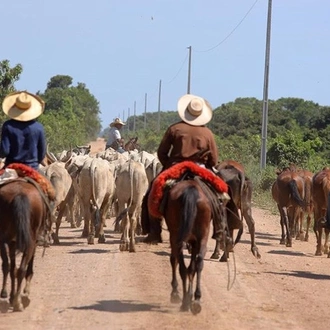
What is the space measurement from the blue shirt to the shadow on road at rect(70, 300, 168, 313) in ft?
6.30

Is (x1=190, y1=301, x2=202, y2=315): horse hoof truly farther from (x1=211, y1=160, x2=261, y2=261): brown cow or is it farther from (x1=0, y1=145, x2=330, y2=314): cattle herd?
(x1=0, y1=145, x2=330, y2=314): cattle herd

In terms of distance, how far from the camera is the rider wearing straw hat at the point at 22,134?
12.1 meters

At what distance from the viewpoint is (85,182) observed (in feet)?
64.7

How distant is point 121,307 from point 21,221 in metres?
1.72

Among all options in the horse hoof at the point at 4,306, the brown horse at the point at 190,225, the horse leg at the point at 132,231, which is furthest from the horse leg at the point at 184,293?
the horse leg at the point at 132,231

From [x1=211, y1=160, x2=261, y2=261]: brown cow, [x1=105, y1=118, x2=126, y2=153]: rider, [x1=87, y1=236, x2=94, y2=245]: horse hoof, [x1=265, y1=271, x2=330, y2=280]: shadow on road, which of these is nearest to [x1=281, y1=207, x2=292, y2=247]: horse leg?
[x1=211, y1=160, x2=261, y2=261]: brown cow

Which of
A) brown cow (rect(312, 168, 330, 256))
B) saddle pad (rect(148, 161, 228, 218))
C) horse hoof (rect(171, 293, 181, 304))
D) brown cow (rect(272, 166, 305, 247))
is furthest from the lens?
brown cow (rect(272, 166, 305, 247))

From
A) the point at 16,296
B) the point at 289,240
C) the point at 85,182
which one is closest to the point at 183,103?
the point at 16,296

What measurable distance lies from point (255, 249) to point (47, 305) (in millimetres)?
7184

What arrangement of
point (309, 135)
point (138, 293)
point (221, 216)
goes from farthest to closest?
point (309, 135) < point (138, 293) < point (221, 216)

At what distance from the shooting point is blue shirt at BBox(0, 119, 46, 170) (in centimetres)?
1207

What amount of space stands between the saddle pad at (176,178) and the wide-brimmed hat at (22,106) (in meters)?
1.75

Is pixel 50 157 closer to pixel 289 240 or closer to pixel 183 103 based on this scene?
pixel 289 240

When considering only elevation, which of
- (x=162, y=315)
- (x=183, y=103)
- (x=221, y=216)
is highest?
(x=183, y=103)
